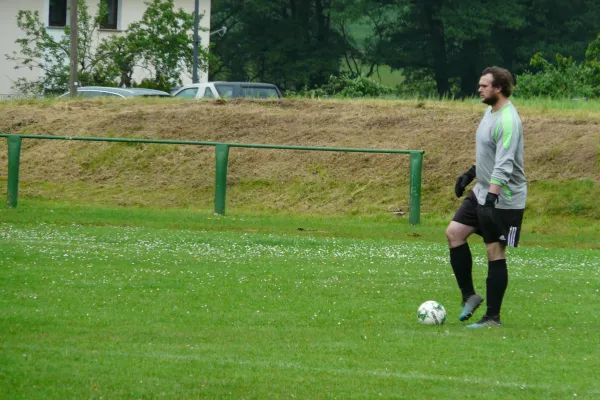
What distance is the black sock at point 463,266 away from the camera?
9.19 meters

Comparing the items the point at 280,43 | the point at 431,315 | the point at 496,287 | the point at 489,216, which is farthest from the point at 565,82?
the point at 280,43

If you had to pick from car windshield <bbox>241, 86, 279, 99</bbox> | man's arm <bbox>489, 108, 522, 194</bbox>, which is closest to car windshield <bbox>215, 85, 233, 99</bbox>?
car windshield <bbox>241, 86, 279, 99</bbox>

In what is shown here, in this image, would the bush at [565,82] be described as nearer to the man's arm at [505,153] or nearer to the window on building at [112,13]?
the man's arm at [505,153]

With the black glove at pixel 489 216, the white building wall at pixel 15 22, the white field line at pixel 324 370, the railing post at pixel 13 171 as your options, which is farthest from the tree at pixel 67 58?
the white field line at pixel 324 370

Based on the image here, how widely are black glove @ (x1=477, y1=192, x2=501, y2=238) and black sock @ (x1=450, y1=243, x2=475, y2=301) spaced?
426 millimetres

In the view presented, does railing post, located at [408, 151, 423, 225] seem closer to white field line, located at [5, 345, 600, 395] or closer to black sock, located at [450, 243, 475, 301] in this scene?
black sock, located at [450, 243, 475, 301]

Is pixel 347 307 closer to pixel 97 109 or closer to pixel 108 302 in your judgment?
pixel 108 302

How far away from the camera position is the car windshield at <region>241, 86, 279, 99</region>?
3384 cm

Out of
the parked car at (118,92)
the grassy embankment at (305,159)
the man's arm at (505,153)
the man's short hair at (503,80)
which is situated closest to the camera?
the man's arm at (505,153)

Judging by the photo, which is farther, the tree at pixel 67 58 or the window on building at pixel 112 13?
the window on building at pixel 112 13

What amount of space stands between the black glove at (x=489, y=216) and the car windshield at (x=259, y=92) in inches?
994

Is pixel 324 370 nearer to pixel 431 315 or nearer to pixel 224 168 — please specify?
pixel 431 315

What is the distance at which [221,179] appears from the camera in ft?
70.9

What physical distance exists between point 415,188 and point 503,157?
39.7 feet
